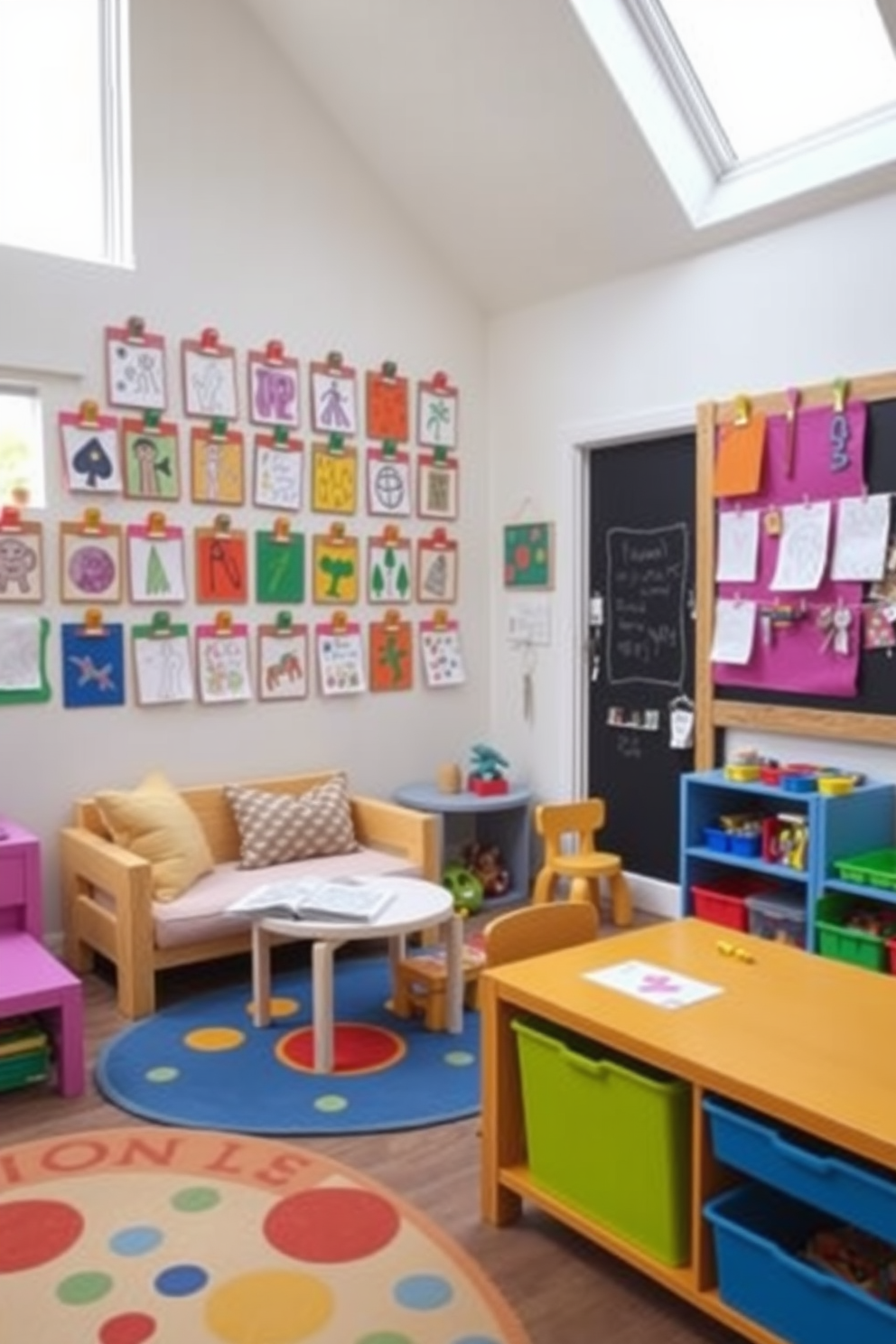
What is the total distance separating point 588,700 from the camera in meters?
4.64

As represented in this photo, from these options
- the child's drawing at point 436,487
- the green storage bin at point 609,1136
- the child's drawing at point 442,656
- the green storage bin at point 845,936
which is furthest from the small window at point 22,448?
the green storage bin at point 845,936

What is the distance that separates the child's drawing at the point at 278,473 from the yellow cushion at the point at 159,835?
1261 millimetres

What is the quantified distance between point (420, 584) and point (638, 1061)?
306 cm

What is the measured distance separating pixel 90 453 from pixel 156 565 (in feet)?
1.46

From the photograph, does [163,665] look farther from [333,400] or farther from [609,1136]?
[609,1136]

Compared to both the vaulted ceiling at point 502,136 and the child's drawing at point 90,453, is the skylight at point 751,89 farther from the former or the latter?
the child's drawing at point 90,453

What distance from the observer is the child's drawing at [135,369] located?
392 centimetres

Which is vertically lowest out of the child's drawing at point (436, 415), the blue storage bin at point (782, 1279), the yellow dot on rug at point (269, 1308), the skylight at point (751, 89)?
the yellow dot on rug at point (269, 1308)

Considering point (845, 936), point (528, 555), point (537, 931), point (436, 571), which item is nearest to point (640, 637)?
point (528, 555)

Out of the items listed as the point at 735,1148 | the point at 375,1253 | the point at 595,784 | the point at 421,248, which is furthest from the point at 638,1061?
the point at 421,248

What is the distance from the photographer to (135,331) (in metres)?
3.96

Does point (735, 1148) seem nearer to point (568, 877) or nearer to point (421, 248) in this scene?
point (568, 877)

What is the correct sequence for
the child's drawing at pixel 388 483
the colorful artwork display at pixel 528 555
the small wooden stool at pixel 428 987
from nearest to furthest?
the small wooden stool at pixel 428 987 < the child's drawing at pixel 388 483 < the colorful artwork display at pixel 528 555

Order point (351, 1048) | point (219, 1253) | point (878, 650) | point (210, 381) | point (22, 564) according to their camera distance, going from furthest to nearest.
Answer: point (210, 381) < point (22, 564) < point (878, 650) < point (351, 1048) < point (219, 1253)
